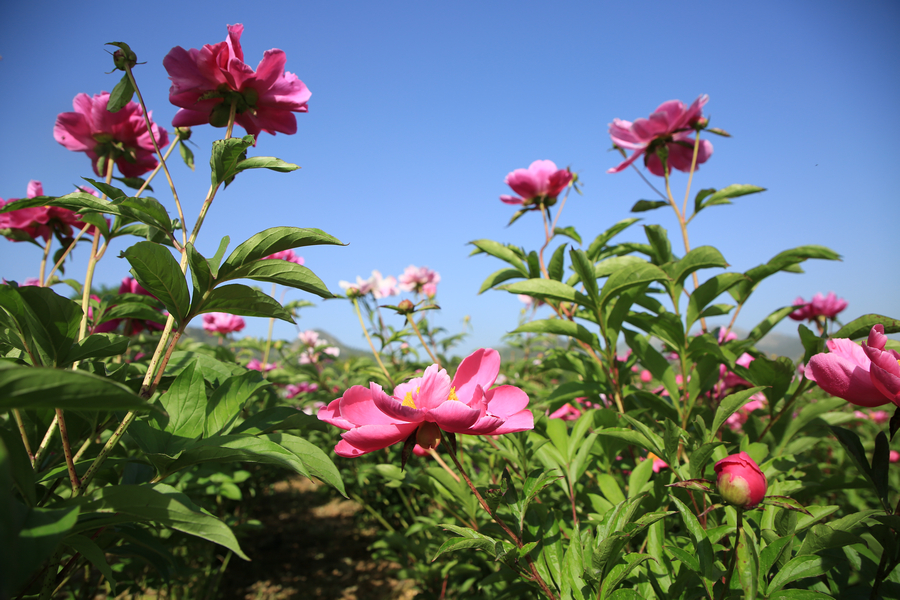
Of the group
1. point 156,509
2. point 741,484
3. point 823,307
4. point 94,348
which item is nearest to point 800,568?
point 741,484

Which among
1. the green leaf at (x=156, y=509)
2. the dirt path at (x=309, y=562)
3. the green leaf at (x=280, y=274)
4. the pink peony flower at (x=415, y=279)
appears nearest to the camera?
the green leaf at (x=156, y=509)

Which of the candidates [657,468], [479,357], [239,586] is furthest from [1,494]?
[239,586]

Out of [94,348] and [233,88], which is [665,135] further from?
[94,348]

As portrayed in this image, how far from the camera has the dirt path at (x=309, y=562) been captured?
2422 mm

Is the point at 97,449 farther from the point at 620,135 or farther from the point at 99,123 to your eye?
the point at 620,135

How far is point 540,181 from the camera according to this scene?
64.4 inches

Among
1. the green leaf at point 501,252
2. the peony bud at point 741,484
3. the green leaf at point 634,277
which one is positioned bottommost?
the peony bud at point 741,484

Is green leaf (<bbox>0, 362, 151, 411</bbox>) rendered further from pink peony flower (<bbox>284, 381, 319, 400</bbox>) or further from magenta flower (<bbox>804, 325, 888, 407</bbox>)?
pink peony flower (<bbox>284, 381, 319, 400</bbox>)

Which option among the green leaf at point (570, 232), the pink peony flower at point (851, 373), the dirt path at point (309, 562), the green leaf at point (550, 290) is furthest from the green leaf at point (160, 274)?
the dirt path at point (309, 562)

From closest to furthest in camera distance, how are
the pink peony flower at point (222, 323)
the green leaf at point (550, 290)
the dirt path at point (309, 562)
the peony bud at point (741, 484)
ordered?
the peony bud at point (741, 484), the green leaf at point (550, 290), the dirt path at point (309, 562), the pink peony flower at point (222, 323)

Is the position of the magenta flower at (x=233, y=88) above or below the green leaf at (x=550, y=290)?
above

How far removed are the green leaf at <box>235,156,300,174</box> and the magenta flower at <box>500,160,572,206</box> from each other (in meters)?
1.05

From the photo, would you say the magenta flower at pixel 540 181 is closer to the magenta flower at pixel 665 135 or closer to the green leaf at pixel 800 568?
the magenta flower at pixel 665 135

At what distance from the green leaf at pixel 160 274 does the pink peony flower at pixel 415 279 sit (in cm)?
290
